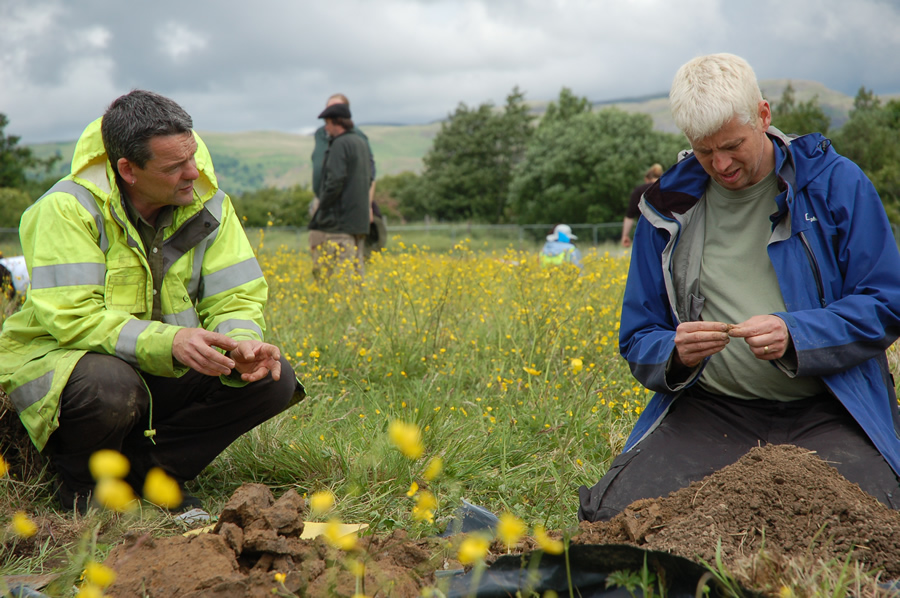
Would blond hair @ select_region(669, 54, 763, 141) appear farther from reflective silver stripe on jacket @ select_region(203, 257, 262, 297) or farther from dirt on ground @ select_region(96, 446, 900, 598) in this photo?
reflective silver stripe on jacket @ select_region(203, 257, 262, 297)

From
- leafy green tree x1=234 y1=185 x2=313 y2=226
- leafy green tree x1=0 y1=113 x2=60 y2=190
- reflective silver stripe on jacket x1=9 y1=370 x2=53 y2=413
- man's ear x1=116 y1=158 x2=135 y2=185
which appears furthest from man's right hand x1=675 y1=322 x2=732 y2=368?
leafy green tree x1=234 y1=185 x2=313 y2=226

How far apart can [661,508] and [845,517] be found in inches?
18.2

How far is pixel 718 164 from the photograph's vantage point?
2334 millimetres

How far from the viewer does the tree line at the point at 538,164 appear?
29.9 metres

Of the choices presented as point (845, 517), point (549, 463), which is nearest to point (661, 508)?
point (845, 517)

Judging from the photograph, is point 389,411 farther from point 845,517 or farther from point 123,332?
point 845,517

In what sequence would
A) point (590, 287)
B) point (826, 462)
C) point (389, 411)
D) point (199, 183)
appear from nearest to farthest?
point (826, 462) → point (199, 183) → point (389, 411) → point (590, 287)

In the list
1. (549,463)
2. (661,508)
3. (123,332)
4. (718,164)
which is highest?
(718,164)

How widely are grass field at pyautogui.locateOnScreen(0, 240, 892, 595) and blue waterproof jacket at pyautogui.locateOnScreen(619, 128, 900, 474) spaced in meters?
0.52

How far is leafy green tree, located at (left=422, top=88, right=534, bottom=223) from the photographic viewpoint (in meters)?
49.8

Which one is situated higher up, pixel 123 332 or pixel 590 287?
pixel 123 332

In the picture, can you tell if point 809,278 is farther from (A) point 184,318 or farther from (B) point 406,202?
(B) point 406,202

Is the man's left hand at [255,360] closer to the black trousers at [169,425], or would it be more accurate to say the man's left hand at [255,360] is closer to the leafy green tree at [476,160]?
the black trousers at [169,425]

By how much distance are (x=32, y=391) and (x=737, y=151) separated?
95.2 inches
